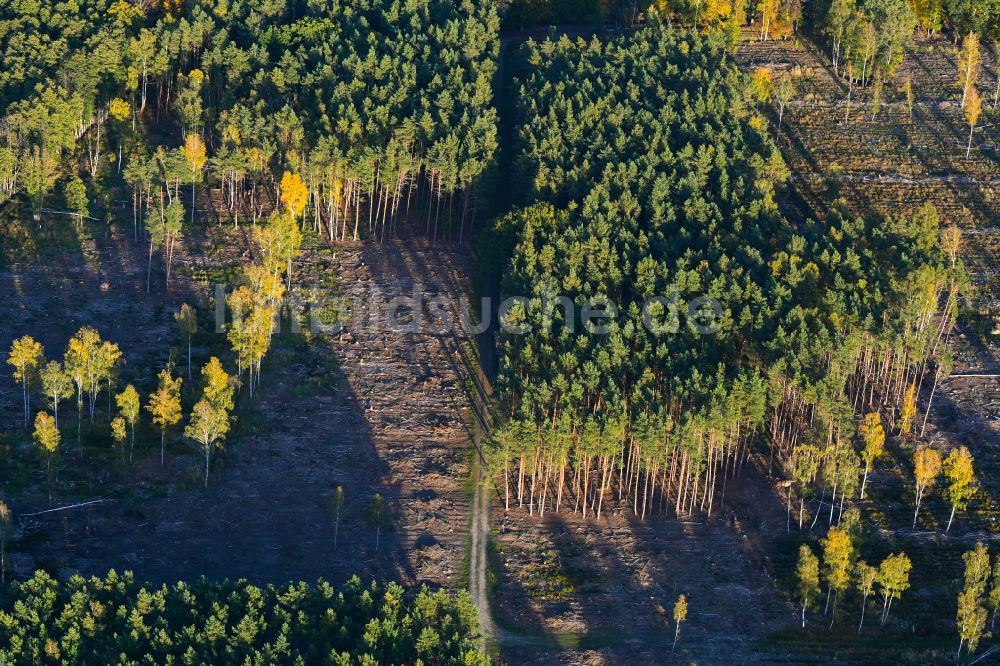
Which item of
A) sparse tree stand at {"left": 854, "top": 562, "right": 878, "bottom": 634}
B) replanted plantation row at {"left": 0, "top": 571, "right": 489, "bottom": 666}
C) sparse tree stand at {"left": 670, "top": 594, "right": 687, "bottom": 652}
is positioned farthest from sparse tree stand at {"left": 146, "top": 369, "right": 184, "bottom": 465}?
sparse tree stand at {"left": 854, "top": 562, "right": 878, "bottom": 634}

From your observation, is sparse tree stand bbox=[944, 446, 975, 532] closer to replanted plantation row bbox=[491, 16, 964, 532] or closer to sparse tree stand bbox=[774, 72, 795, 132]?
replanted plantation row bbox=[491, 16, 964, 532]

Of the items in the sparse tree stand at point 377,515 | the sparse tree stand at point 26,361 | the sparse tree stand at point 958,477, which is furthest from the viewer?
the sparse tree stand at point 26,361

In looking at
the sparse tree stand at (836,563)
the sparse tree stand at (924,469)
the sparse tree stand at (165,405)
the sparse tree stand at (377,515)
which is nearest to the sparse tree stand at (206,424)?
the sparse tree stand at (165,405)

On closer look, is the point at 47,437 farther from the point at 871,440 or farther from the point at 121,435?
the point at 871,440

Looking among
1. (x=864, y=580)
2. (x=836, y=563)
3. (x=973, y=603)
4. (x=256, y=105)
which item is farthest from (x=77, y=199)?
(x=973, y=603)

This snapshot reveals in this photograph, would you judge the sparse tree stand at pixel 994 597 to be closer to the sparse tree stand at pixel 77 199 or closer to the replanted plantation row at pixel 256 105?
the replanted plantation row at pixel 256 105

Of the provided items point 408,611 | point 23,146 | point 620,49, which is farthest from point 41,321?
point 620,49
